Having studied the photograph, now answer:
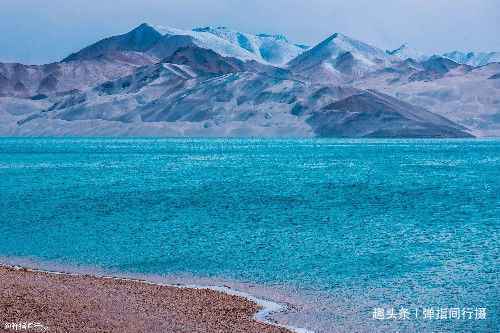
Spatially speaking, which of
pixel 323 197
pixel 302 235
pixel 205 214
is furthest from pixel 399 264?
pixel 323 197

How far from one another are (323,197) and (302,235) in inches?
985

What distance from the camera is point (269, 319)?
24.5 m

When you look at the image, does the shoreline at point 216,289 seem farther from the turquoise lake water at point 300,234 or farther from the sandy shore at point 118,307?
the turquoise lake water at point 300,234

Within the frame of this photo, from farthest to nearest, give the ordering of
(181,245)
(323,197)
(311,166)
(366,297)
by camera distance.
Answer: (311,166) < (323,197) < (181,245) < (366,297)

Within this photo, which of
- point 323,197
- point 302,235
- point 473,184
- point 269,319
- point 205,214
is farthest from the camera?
point 473,184

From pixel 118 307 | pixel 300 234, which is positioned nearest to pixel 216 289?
pixel 118 307

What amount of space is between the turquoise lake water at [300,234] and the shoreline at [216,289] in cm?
131


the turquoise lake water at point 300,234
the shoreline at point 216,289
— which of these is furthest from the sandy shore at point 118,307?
the turquoise lake water at point 300,234

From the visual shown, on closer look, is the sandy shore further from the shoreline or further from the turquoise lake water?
the turquoise lake water

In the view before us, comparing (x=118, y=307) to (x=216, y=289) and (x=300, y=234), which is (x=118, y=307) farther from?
(x=300, y=234)

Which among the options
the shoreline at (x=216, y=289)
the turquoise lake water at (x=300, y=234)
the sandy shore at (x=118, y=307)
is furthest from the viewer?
the turquoise lake water at (x=300, y=234)

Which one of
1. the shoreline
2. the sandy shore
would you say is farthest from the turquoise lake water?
the sandy shore

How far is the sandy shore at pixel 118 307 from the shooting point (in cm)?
2113

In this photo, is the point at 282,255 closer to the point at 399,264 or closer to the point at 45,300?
the point at 399,264
